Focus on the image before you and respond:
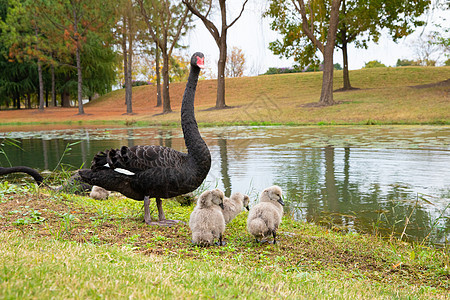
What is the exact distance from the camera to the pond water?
6.16 meters

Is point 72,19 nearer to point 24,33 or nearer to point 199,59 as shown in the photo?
point 24,33

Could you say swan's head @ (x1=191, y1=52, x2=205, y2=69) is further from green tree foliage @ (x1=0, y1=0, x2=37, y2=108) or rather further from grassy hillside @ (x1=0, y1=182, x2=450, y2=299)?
green tree foliage @ (x1=0, y1=0, x2=37, y2=108)

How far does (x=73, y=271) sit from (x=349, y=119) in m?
22.0

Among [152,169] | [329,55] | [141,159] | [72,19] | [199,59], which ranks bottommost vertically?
[152,169]

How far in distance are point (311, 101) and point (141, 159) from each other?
30.0 metres

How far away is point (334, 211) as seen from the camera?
6.63 meters

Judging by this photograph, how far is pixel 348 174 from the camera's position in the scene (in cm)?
930

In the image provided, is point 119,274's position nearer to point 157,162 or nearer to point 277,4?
point 157,162

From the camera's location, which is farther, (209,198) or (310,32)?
(310,32)

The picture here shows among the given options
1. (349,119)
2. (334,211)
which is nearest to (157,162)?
(334,211)

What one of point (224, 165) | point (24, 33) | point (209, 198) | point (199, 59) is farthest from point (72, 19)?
point (209, 198)

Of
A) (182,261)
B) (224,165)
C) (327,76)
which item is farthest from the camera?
(327,76)

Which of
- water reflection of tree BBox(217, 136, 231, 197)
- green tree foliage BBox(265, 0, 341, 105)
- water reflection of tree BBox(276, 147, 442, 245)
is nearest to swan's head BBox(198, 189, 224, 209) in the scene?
water reflection of tree BBox(276, 147, 442, 245)

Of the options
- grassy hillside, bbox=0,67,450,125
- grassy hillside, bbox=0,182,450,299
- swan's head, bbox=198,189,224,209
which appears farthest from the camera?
grassy hillside, bbox=0,67,450,125
